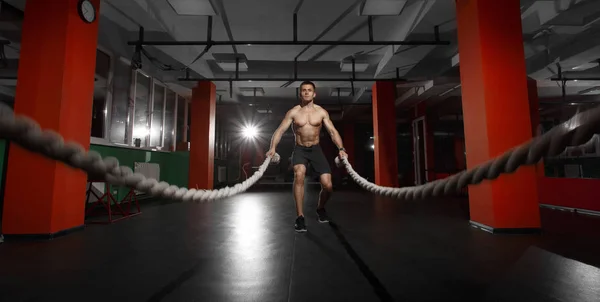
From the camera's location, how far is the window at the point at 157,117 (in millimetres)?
6305

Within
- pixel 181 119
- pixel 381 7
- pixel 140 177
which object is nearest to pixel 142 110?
pixel 181 119

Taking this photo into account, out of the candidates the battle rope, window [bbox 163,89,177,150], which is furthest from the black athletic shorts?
window [bbox 163,89,177,150]

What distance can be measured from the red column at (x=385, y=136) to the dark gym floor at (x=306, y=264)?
11.8 ft

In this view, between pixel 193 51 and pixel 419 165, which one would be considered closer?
pixel 193 51

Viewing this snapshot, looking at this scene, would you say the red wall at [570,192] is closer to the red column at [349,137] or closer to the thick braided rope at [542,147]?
the thick braided rope at [542,147]

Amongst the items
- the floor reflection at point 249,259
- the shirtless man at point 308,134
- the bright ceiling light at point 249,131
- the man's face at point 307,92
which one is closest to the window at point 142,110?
the floor reflection at point 249,259

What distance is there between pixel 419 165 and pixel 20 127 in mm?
9358

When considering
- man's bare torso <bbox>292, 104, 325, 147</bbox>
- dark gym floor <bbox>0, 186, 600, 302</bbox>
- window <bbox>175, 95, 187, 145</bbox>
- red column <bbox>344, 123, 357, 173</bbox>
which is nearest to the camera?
dark gym floor <bbox>0, 186, 600, 302</bbox>

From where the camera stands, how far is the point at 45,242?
224 cm

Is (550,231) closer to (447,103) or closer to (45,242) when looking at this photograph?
(45,242)

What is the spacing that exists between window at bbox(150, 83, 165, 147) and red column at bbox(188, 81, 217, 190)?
36.7 inches

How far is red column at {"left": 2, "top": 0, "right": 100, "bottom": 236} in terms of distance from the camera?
2.36 meters

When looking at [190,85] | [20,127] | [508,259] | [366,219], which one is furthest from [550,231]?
[190,85]

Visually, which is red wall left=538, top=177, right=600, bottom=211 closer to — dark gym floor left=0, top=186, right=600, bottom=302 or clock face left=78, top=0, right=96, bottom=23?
dark gym floor left=0, top=186, right=600, bottom=302
